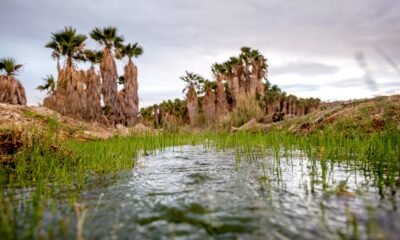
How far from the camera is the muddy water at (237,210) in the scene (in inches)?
68.9

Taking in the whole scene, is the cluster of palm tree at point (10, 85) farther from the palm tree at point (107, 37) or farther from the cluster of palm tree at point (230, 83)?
the cluster of palm tree at point (230, 83)

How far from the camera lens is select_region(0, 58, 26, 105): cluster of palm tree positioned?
1011 inches

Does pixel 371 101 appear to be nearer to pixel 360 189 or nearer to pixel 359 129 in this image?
pixel 359 129

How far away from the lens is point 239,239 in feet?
5.44

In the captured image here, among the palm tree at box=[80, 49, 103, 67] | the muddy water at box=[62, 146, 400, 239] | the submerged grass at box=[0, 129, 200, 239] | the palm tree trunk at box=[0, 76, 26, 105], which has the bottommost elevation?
the muddy water at box=[62, 146, 400, 239]

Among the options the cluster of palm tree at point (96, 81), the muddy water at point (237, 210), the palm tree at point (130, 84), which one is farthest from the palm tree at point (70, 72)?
the muddy water at point (237, 210)

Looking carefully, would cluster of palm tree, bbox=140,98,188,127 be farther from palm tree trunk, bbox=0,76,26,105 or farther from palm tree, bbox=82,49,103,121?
palm tree trunk, bbox=0,76,26,105

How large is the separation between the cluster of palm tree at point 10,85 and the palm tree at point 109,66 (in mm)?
8726

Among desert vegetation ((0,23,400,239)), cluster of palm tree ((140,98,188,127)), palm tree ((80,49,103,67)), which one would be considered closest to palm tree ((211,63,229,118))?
cluster of palm tree ((140,98,188,127))

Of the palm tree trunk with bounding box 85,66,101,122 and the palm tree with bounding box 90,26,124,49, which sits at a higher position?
the palm tree with bounding box 90,26,124,49

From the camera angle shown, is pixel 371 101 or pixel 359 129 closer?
pixel 359 129

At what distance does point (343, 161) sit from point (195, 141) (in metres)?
6.92

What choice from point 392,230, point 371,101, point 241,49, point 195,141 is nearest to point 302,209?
point 392,230

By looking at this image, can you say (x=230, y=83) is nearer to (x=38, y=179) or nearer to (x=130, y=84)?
(x=130, y=84)
